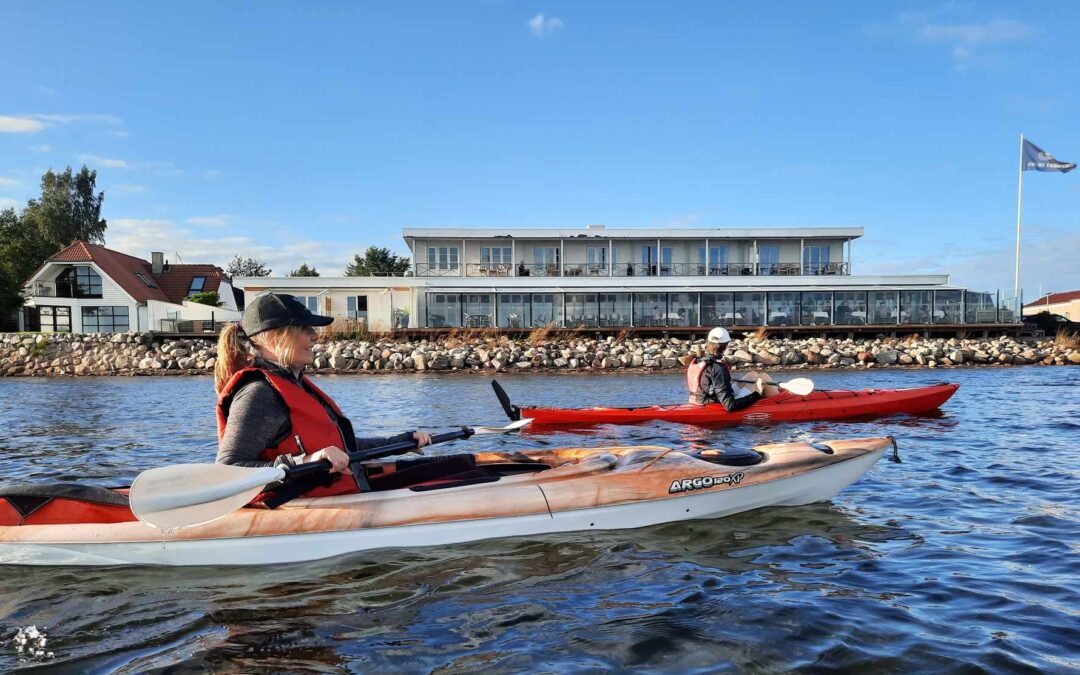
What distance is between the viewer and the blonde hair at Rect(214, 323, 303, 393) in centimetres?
441

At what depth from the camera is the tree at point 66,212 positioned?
54.6 m

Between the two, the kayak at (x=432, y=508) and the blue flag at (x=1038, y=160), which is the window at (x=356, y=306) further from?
the blue flag at (x=1038, y=160)

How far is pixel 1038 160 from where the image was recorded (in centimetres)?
3806

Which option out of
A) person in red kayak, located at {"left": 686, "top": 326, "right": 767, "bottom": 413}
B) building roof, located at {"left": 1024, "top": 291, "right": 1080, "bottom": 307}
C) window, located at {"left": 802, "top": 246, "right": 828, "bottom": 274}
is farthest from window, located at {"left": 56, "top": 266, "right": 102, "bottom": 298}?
building roof, located at {"left": 1024, "top": 291, "right": 1080, "bottom": 307}

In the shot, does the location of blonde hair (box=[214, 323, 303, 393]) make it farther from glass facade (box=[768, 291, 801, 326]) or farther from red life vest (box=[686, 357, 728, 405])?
glass facade (box=[768, 291, 801, 326])

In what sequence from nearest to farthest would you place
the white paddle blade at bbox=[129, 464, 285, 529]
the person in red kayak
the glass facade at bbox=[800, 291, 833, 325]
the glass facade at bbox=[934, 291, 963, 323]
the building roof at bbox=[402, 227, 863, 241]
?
the white paddle blade at bbox=[129, 464, 285, 529] < the person in red kayak < the glass facade at bbox=[934, 291, 963, 323] < the glass facade at bbox=[800, 291, 833, 325] < the building roof at bbox=[402, 227, 863, 241]

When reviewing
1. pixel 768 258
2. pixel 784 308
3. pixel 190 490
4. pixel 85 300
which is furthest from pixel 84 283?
pixel 190 490

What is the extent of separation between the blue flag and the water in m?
37.7

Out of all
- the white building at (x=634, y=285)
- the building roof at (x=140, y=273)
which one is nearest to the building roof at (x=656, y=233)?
the white building at (x=634, y=285)

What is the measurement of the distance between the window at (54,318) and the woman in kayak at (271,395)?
42.8 meters

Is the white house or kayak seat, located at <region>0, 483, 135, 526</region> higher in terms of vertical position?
the white house

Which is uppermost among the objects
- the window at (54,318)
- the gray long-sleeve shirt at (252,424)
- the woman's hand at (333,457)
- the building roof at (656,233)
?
the building roof at (656,233)

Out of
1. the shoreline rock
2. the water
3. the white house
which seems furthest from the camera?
the white house

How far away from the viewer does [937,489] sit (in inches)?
270
